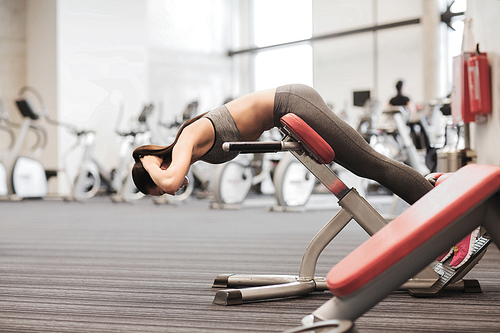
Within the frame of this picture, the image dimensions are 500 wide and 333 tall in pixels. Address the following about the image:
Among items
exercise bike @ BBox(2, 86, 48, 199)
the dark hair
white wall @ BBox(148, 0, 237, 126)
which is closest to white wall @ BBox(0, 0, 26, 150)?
exercise bike @ BBox(2, 86, 48, 199)

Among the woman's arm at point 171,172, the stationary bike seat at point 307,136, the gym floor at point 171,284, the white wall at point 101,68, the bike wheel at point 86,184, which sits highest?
the white wall at point 101,68

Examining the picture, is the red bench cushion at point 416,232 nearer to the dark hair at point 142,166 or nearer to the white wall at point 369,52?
the dark hair at point 142,166

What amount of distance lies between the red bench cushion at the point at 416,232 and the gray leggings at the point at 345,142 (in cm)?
46

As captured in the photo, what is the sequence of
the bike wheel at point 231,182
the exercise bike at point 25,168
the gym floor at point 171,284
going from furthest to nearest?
1. the exercise bike at point 25,168
2. the bike wheel at point 231,182
3. the gym floor at point 171,284

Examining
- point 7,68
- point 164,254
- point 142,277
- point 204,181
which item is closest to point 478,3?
point 164,254

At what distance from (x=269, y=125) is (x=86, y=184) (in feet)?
22.1

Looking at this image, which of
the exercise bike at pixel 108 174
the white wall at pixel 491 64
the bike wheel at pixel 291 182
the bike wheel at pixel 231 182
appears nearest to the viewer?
the white wall at pixel 491 64

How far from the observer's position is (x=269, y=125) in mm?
1364

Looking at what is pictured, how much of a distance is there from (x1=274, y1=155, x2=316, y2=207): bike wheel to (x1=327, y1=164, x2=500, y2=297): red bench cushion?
3892mm

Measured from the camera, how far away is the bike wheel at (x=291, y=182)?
15.8ft

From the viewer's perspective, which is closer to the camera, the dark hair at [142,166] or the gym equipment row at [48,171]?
the dark hair at [142,166]

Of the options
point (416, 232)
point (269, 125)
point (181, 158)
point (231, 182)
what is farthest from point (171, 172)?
point (231, 182)

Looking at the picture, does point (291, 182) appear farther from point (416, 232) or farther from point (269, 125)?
point (416, 232)

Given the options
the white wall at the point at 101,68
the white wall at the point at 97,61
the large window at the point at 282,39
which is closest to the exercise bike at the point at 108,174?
the white wall at the point at 97,61
